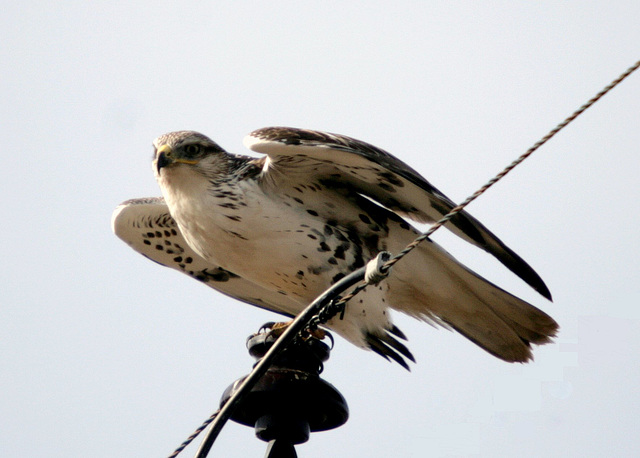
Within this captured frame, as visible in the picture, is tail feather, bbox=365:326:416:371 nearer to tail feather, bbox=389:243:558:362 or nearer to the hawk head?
tail feather, bbox=389:243:558:362

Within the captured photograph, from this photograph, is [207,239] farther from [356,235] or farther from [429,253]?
[429,253]

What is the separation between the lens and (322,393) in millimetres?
3674

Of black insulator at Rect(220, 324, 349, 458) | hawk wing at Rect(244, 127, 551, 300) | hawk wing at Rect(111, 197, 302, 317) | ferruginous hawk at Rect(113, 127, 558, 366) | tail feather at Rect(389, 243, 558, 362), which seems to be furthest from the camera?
hawk wing at Rect(111, 197, 302, 317)

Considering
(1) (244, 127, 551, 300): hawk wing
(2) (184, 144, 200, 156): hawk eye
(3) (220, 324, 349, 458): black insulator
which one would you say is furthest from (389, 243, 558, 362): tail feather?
(3) (220, 324, 349, 458): black insulator

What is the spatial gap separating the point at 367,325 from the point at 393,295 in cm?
30

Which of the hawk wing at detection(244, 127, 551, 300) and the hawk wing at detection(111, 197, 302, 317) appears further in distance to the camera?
the hawk wing at detection(111, 197, 302, 317)

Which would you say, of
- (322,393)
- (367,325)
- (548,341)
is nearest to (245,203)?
(367,325)

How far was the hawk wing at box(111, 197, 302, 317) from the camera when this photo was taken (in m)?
5.54

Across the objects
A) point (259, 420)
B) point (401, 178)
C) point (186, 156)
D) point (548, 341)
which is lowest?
point (259, 420)

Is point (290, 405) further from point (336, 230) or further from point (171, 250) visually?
point (171, 250)

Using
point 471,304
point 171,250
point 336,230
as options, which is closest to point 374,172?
point 336,230

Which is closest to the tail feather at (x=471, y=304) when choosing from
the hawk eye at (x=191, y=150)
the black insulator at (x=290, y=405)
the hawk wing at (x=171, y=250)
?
the hawk wing at (x=171, y=250)

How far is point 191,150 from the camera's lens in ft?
16.6

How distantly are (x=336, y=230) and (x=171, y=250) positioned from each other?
130 centimetres
